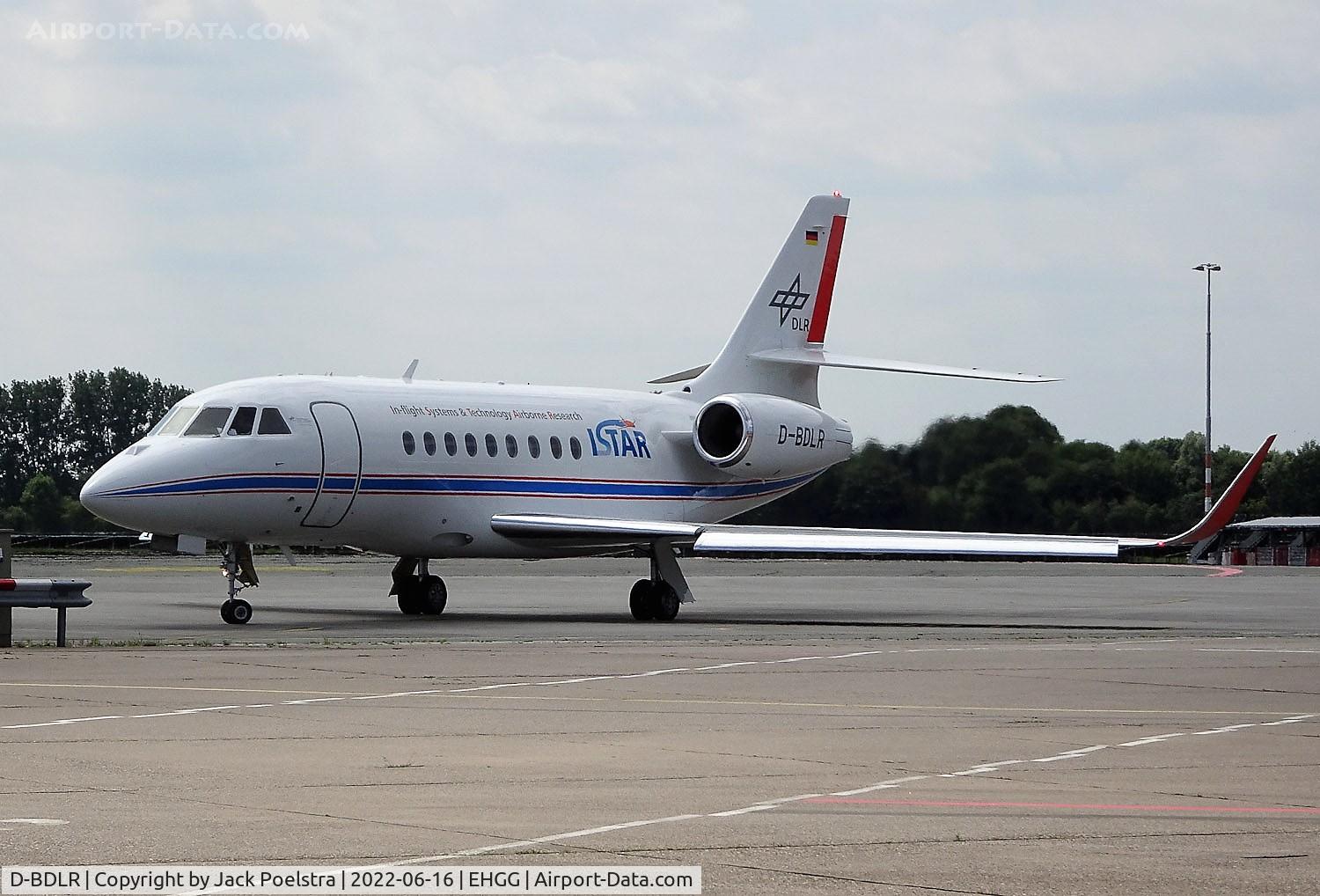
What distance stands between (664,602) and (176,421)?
7.65 meters

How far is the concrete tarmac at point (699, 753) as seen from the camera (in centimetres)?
818

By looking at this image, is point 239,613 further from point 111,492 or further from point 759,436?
point 759,436

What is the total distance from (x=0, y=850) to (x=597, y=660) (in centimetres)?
1110

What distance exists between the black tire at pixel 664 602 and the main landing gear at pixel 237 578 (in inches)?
235

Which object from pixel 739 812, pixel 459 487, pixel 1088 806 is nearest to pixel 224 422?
pixel 459 487

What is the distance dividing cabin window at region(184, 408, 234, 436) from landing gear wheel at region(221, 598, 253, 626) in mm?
2326

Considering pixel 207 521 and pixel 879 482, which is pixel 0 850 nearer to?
pixel 207 521

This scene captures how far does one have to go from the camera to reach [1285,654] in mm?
19922

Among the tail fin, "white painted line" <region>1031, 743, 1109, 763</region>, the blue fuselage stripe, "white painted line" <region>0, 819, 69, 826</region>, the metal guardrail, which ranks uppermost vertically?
the tail fin

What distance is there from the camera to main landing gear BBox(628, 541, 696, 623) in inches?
1147

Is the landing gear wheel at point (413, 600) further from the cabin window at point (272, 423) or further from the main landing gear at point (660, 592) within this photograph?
the cabin window at point (272, 423)

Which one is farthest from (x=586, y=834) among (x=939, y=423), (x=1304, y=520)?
(x=1304, y=520)

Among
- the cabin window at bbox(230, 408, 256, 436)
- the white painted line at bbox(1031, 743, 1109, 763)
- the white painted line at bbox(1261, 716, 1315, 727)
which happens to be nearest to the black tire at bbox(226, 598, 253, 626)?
the cabin window at bbox(230, 408, 256, 436)

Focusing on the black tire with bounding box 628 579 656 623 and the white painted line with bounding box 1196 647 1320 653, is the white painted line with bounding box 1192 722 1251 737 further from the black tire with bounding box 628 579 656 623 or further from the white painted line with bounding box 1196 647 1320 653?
the black tire with bounding box 628 579 656 623
